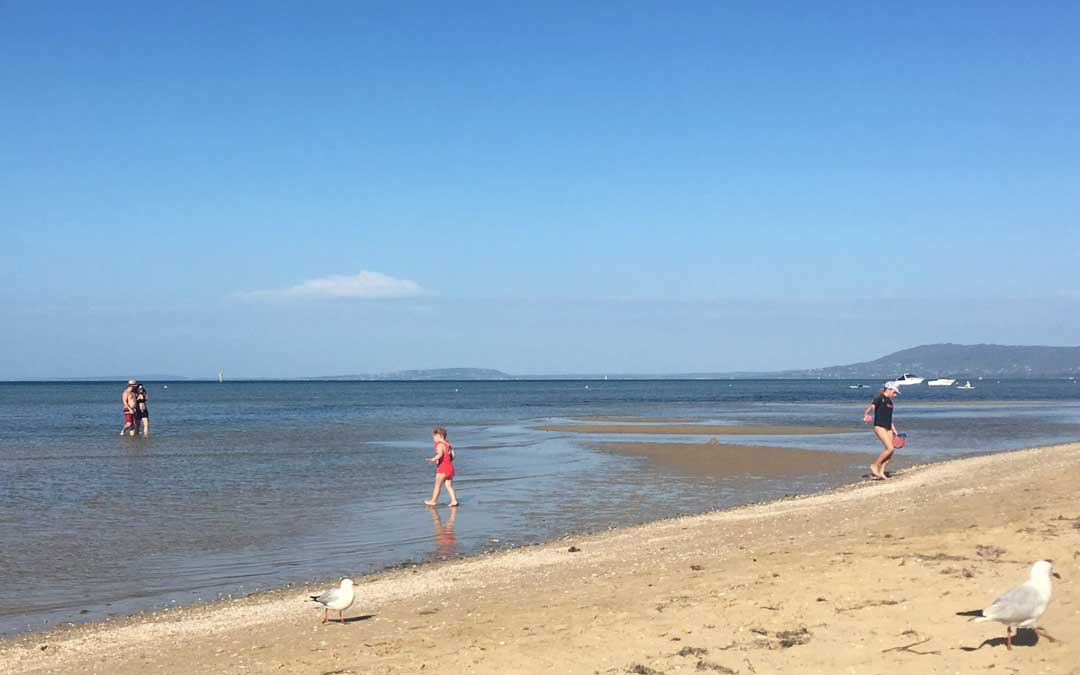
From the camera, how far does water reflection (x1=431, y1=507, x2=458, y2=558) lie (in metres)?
13.5

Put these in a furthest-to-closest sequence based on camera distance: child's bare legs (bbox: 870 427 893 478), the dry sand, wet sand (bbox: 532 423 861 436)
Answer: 1. wet sand (bbox: 532 423 861 436)
2. child's bare legs (bbox: 870 427 893 478)
3. the dry sand

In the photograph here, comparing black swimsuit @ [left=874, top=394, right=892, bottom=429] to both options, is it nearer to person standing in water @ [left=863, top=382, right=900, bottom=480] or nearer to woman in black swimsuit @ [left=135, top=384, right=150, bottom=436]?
person standing in water @ [left=863, top=382, right=900, bottom=480]

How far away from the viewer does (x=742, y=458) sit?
27406 mm

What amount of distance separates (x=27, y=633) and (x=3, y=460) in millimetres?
21912

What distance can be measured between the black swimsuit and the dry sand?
718cm

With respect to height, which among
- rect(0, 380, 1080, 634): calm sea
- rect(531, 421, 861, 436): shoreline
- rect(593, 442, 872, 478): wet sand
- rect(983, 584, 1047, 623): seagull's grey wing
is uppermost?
rect(983, 584, 1047, 623): seagull's grey wing

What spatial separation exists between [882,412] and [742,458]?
7804 millimetres

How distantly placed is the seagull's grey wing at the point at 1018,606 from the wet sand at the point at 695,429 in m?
32.0

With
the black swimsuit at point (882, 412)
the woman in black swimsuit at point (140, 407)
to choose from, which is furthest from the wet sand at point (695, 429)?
the black swimsuit at point (882, 412)

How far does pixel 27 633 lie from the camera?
959 cm

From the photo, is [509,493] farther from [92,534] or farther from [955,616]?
[955,616]

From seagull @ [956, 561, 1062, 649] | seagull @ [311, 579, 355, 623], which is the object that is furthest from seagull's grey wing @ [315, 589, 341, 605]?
seagull @ [956, 561, 1062, 649]

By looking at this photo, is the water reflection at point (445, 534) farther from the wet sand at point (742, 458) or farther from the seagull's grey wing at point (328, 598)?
the wet sand at point (742, 458)

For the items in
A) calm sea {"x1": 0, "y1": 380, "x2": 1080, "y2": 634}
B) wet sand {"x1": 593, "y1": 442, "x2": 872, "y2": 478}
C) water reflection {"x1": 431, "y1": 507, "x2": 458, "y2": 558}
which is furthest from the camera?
wet sand {"x1": 593, "y1": 442, "x2": 872, "y2": 478}
